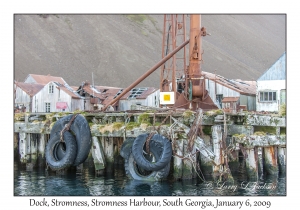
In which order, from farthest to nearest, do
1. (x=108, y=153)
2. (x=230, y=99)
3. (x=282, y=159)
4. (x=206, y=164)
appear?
(x=230, y=99) < (x=108, y=153) < (x=282, y=159) < (x=206, y=164)

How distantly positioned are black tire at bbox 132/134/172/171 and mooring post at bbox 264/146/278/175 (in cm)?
590

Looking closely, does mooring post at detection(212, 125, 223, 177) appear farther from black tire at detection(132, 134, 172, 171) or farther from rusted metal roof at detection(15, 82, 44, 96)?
rusted metal roof at detection(15, 82, 44, 96)

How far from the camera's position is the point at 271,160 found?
26.0m

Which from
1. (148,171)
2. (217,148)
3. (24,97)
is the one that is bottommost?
(148,171)

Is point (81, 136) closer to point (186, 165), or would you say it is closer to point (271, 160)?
point (186, 165)

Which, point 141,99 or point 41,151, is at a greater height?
point 141,99

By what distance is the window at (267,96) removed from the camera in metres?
39.9

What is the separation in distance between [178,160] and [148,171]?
195cm

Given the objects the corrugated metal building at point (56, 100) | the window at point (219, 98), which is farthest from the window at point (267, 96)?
the corrugated metal building at point (56, 100)

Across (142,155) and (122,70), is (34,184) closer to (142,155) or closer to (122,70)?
(142,155)

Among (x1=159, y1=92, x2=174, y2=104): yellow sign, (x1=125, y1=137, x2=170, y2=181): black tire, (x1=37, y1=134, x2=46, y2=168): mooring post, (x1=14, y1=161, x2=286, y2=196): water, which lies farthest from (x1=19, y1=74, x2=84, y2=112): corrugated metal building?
(x1=125, y1=137, x2=170, y2=181): black tire

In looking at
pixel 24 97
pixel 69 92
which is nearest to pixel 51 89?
pixel 69 92

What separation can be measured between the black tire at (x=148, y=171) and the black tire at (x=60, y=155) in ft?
11.7

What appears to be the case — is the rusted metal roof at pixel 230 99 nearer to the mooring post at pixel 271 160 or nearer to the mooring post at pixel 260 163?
the mooring post at pixel 271 160
